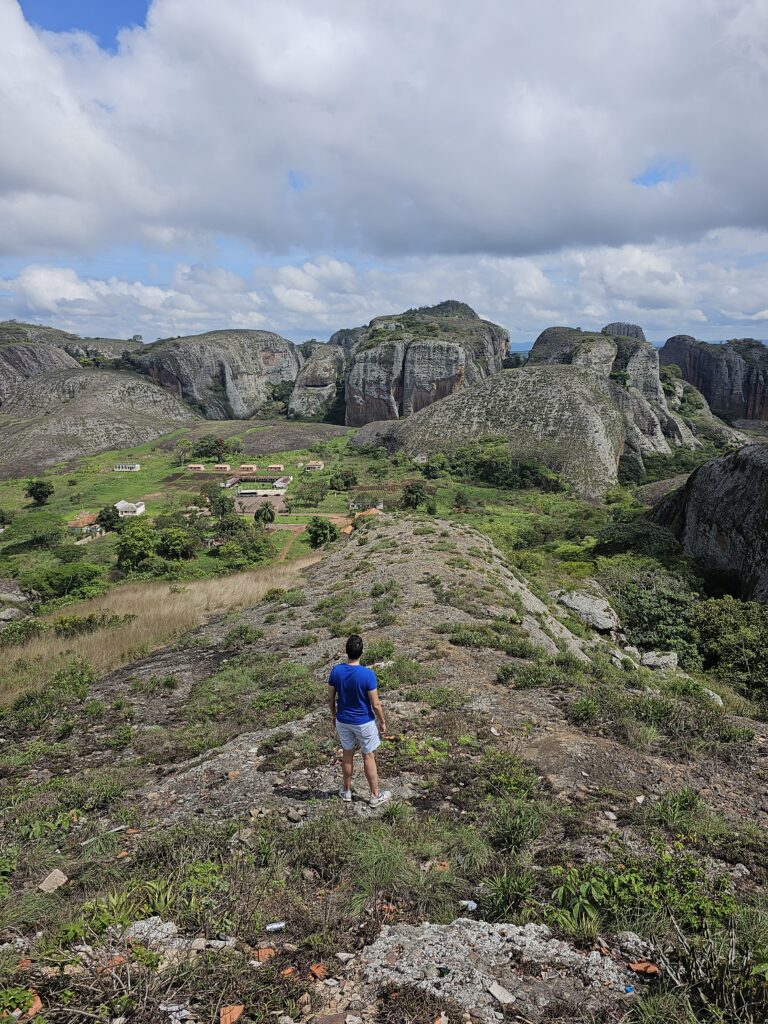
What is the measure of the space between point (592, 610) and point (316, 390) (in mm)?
112786

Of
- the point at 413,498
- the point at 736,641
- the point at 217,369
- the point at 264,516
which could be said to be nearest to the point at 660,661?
the point at 736,641

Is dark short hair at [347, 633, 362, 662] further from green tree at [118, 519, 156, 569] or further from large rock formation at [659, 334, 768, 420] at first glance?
large rock formation at [659, 334, 768, 420]

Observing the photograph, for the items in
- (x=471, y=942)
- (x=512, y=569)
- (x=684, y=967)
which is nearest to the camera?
(x=684, y=967)

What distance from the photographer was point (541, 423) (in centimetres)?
7488

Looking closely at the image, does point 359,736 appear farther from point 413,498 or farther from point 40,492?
point 40,492

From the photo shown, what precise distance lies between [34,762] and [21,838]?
323 cm

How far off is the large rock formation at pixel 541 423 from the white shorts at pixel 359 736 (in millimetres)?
62750

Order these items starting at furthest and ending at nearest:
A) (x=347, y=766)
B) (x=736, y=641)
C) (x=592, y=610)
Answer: (x=592, y=610)
(x=736, y=641)
(x=347, y=766)

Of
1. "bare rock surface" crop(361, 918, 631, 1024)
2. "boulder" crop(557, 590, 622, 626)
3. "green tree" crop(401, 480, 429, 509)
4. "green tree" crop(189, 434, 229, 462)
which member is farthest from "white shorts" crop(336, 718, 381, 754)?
"green tree" crop(189, 434, 229, 462)

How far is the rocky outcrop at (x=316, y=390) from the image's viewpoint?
12185 cm

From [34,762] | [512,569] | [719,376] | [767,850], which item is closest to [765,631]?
[512,569]

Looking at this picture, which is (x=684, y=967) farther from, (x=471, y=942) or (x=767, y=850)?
(x=767, y=850)

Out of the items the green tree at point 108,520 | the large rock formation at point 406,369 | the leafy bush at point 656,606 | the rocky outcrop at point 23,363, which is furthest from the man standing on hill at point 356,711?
the rocky outcrop at point 23,363

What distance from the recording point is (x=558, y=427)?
240ft
